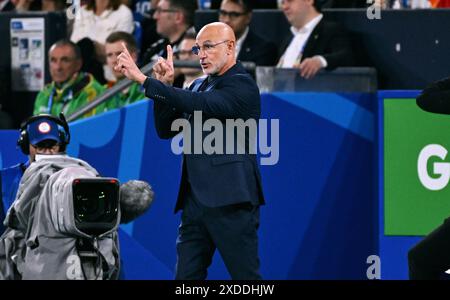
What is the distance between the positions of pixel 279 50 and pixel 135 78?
2819mm

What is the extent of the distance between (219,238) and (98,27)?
4331mm

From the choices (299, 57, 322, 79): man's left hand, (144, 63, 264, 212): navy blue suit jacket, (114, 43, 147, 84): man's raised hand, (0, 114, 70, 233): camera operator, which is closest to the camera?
(0, 114, 70, 233): camera operator

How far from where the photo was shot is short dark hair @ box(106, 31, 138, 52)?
36.6 feet

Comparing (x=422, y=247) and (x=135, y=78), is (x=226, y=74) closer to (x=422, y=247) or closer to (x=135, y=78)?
(x=135, y=78)

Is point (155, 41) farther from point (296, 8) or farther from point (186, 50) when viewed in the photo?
point (296, 8)

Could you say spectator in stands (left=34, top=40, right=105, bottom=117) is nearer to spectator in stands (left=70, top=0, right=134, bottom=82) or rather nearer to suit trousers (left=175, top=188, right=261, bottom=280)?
spectator in stands (left=70, top=0, right=134, bottom=82)

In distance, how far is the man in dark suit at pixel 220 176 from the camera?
8.12 metres

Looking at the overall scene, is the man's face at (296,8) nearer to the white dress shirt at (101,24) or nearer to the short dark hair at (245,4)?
the short dark hair at (245,4)

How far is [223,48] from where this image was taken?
26.8ft

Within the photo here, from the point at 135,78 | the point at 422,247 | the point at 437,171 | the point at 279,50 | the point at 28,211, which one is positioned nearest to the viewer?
the point at 28,211

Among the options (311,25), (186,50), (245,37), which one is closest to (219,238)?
(311,25)

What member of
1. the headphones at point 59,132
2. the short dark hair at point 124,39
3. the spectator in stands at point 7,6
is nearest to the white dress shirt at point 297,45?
the short dark hair at point 124,39

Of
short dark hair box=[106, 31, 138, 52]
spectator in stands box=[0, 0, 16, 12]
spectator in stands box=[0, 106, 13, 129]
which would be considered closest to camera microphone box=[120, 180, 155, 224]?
short dark hair box=[106, 31, 138, 52]
